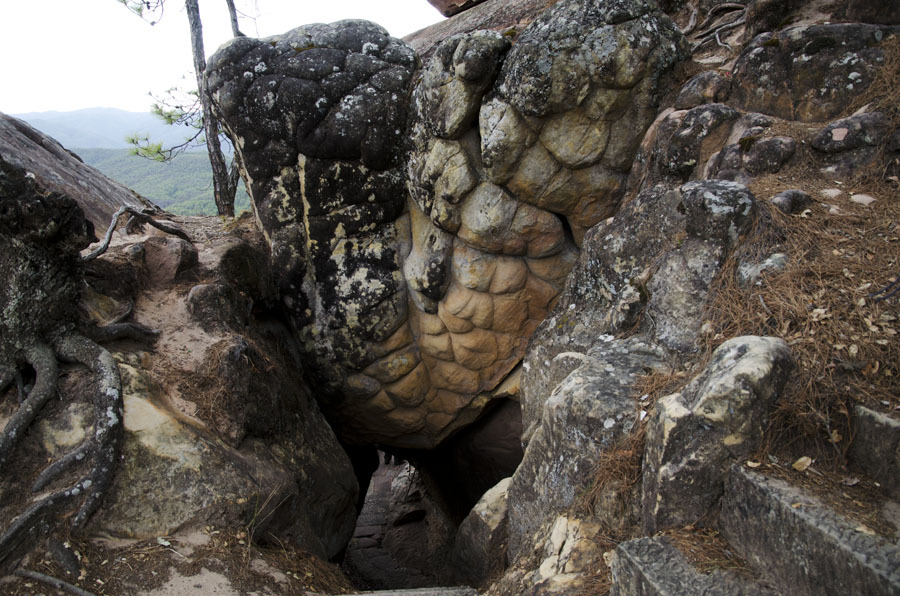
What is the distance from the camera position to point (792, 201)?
132 inches

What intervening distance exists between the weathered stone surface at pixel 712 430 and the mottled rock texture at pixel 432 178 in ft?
10.9

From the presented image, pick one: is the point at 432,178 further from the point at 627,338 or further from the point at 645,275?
the point at 627,338

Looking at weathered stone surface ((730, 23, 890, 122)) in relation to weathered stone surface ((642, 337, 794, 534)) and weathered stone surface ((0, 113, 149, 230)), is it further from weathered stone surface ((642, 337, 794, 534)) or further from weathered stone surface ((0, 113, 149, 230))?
weathered stone surface ((0, 113, 149, 230))

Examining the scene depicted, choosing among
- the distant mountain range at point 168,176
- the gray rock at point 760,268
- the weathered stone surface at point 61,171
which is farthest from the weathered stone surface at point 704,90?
the distant mountain range at point 168,176

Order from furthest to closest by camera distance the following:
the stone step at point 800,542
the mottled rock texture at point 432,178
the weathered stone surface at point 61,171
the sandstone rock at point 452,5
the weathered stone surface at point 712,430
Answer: the sandstone rock at point 452,5, the weathered stone surface at point 61,171, the mottled rock texture at point 432,178, the weathered stone surface at point 712,430, the stone step at point 800,542

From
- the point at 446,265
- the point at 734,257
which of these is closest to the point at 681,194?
the point at 734,257

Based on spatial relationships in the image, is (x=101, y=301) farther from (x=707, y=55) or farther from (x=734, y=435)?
(x=707, y=55)

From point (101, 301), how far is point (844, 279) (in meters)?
5.29

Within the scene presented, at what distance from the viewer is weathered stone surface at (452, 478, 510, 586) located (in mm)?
4180

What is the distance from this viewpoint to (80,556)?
3301mm

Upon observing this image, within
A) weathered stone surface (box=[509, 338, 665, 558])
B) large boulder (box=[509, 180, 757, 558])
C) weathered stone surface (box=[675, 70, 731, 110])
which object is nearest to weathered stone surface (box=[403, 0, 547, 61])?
weathered stone surface (box=[675, 70, 731, 110])

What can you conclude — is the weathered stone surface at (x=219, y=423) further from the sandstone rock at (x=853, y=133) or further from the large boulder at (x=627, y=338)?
the sandstone rock at (x=853, y=133)

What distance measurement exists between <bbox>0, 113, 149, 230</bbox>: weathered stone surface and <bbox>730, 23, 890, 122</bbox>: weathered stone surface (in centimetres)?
643

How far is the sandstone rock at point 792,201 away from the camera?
10.9 feet
